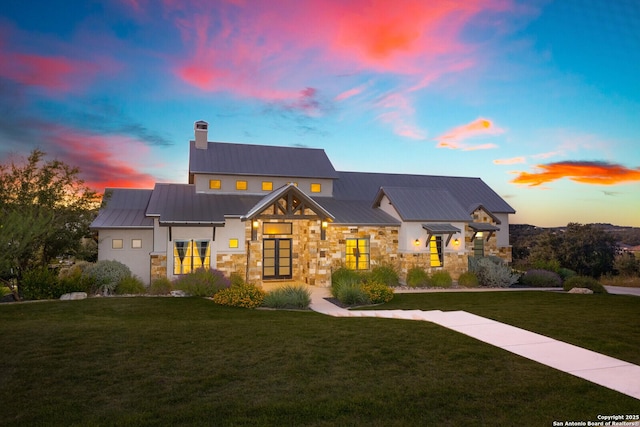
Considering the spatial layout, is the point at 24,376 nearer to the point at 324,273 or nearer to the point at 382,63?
the point at 324,273

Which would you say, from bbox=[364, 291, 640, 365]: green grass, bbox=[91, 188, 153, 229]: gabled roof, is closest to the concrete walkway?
bbox=[364, 291, 640, 365]: green grass

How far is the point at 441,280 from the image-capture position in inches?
819

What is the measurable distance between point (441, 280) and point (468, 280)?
5.24ft

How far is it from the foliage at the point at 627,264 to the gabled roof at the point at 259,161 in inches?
895

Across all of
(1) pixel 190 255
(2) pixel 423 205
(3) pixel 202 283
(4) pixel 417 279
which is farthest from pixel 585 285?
(1) pixel 190 255

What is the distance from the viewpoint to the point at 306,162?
2650cm

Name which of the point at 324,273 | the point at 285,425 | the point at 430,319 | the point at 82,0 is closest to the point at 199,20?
the point at 82,0

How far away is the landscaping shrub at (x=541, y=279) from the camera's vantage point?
871 inches

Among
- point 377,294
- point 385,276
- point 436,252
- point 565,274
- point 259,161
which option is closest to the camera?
point 377,294

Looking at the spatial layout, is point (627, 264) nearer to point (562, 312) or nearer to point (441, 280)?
point (441, 280)

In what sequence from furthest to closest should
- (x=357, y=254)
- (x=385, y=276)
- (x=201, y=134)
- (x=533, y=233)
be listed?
1. (x=533, y=233)
2. (x=201, y=134)
3. (x=357, y=254)
4. (x=385, y=276)

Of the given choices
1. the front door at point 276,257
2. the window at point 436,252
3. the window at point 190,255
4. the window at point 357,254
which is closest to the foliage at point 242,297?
the window at point 190,255

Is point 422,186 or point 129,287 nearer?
point 129,287

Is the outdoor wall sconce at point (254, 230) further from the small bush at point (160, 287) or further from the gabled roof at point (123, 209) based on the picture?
the gabled roof at point (123, 209)
